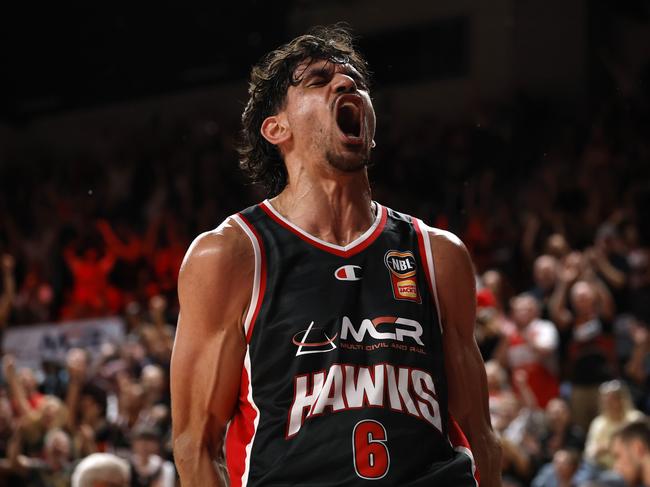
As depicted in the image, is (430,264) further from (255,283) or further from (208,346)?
(208,346)

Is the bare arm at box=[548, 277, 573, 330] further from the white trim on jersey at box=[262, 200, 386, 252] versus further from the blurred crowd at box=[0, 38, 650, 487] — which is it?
the white trim on jersey at box=[262, 200, 386, 252]

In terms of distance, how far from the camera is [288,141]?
242cm

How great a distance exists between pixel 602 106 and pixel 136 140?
5.54 m

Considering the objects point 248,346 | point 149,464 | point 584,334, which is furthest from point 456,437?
point 584,334

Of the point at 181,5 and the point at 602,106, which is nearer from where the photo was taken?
the point at 602,106

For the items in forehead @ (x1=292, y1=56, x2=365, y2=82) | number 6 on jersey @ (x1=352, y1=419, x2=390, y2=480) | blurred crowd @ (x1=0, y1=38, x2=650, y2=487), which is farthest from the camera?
blurred crowd @ (x1=0, y1=38, x2=650, y2=487)

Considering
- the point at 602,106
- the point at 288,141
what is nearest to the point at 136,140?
the point at 602,106

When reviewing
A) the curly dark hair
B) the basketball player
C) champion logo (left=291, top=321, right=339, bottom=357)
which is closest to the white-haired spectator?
the curly dark hair

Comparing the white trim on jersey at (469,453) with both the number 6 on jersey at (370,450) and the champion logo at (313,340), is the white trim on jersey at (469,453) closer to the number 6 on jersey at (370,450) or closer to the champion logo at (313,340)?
the number 6 on jersey at (370,450)

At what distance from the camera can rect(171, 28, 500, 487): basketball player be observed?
6.97ft

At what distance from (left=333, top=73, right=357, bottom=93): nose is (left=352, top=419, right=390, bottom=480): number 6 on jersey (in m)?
0.74

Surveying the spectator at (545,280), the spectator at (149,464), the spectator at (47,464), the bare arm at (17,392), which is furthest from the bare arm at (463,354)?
the bare arm at (17,392)

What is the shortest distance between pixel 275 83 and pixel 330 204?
333mm

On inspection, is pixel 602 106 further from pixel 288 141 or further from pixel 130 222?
pixel 288 141
